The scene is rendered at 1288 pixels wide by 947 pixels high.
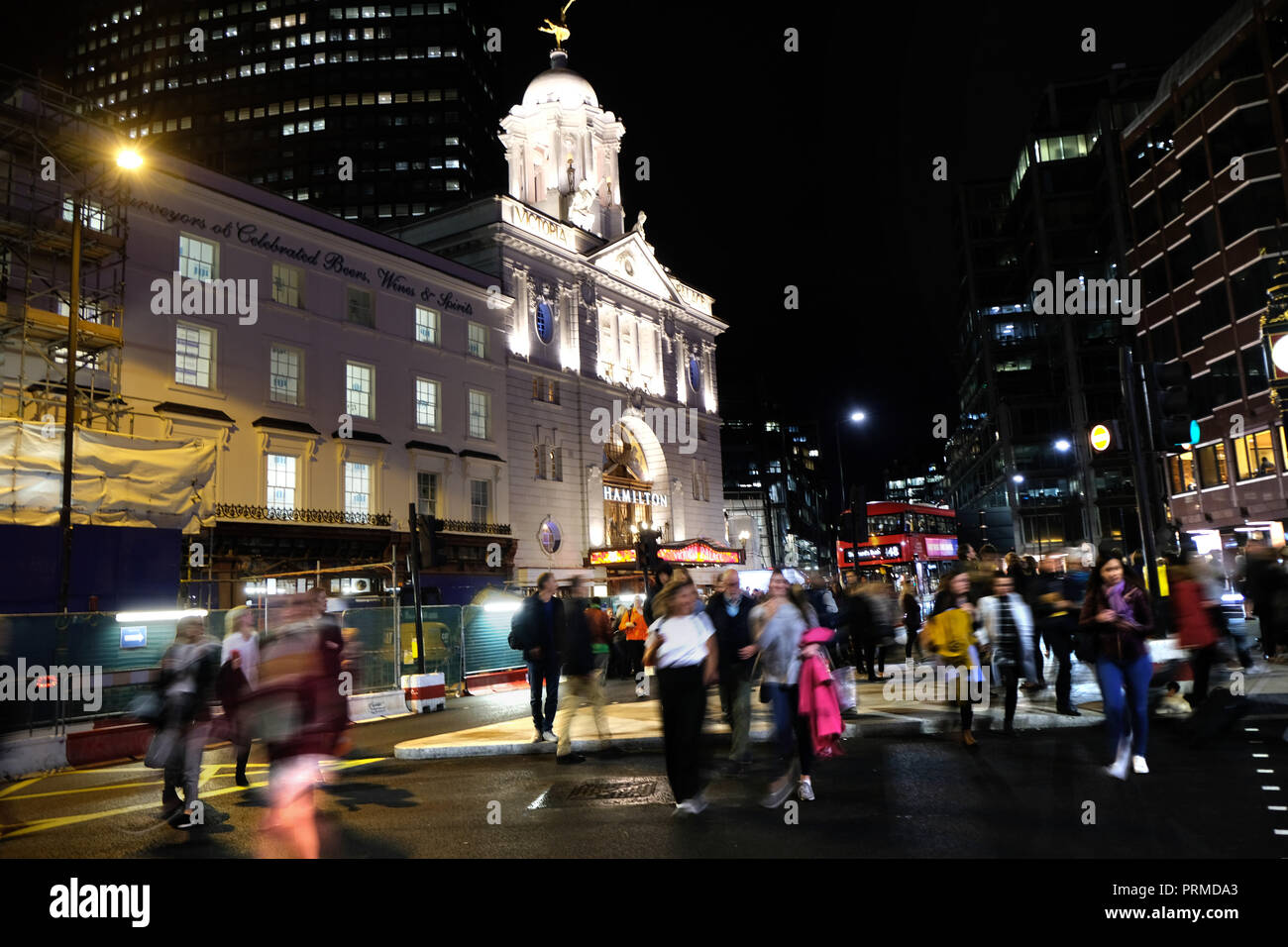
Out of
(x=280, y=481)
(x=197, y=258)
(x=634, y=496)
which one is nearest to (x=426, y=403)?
(x=280, y=481)

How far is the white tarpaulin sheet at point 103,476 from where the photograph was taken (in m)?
19.2

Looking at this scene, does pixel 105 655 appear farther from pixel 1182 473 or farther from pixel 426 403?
pixel 1182 473

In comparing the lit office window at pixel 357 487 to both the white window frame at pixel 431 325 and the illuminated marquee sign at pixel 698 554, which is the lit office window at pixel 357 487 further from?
the illuminated marquee sign at pixel 698 554

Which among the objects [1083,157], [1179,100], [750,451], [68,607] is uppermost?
[1083,157]

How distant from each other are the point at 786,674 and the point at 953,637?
2483 millimetres

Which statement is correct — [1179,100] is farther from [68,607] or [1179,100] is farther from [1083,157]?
[68,607]

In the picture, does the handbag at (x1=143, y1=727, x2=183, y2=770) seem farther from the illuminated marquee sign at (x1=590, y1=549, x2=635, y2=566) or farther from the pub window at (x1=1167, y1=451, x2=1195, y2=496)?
the pub window at (x1=1167, y1=451, x2=1195, y2=496)

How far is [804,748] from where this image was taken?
25.2 feet

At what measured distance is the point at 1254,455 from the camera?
38.6 m

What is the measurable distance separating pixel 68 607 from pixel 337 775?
10.2 m

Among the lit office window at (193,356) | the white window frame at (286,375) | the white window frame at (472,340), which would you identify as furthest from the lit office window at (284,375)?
the white window frame at (472,340)

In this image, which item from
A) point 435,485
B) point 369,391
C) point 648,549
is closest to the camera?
point 648,549

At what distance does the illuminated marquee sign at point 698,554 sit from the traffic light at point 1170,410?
97.1 feet
